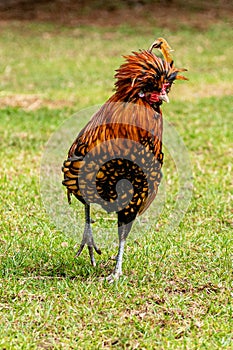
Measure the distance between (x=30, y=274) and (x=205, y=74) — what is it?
32.1 ft

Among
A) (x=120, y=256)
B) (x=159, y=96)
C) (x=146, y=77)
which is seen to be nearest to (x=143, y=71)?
(x=146, y=77)

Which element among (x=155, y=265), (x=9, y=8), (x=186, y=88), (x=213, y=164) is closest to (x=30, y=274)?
(x=155, y=265)

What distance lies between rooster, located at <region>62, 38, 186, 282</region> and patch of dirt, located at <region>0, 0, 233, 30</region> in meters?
14.5

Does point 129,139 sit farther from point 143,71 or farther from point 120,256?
point 120,256

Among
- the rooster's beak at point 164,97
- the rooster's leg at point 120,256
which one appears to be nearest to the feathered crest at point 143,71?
the rooster's beak at point 164,97

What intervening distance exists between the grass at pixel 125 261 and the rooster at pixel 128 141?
2.26ft

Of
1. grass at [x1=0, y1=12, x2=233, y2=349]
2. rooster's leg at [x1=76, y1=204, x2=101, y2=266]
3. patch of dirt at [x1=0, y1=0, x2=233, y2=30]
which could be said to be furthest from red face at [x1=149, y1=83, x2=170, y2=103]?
patch of dirt at [x1=0, y1=0, x2=233, y2=30]

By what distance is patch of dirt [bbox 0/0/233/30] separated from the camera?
62.5ft

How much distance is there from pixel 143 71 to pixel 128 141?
1.57ft

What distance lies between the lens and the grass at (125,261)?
4141 mm

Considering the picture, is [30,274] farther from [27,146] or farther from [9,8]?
[9,8]

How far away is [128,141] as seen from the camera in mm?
4422

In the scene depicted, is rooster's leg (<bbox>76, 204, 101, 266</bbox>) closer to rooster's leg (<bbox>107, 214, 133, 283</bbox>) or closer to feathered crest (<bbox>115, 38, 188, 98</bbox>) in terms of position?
rooster's leg (<bbox>107, 214, 133, 283</bbox>)

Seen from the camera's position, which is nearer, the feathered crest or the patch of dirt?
the feathered crest
